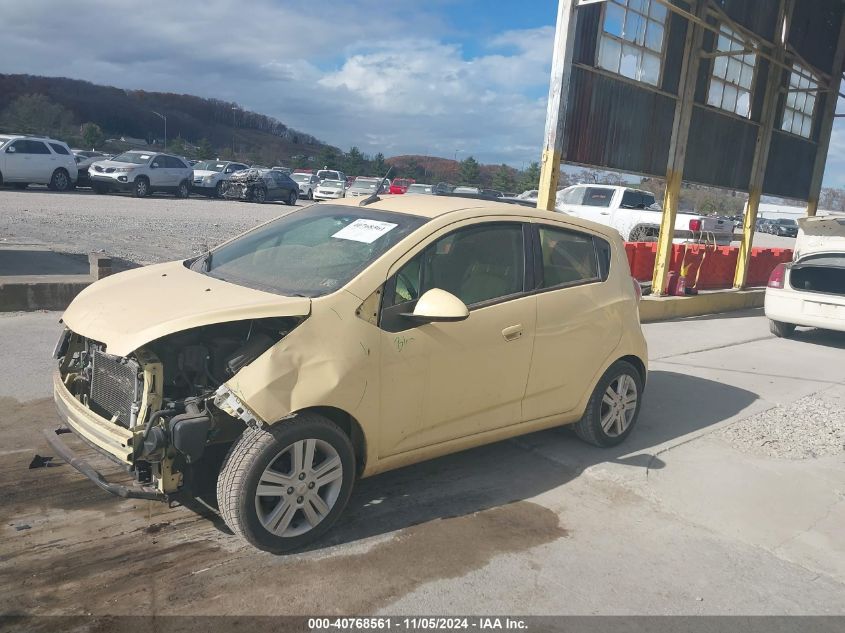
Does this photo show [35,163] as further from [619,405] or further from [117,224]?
[619,405]

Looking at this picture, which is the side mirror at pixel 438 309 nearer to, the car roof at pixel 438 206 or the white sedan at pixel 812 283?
the car roof at pixel 438 206

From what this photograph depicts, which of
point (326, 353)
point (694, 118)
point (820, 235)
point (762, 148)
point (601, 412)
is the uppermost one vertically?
point (694, 118)

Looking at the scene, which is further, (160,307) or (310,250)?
(310,250)

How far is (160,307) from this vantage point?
11.6ft

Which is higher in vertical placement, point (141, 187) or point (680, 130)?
point (680, 130)

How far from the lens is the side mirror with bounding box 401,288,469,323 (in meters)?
3.65

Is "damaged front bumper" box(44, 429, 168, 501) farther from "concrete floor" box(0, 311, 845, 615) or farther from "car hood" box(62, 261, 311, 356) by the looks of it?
"car hood" box(62, 261, 311, 356)

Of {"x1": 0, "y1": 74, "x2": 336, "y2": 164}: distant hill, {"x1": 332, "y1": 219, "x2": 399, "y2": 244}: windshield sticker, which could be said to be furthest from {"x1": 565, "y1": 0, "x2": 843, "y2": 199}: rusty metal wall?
{"x1": 0, "y1": 74, "x2": 336, "y2": 164}: distant hill

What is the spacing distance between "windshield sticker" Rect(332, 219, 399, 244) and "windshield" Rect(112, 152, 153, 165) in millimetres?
23331

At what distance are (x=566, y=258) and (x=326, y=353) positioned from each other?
2.13 m

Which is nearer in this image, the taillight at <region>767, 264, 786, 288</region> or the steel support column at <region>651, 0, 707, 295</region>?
the taillight at <region>767, 264, 786, 288</region>

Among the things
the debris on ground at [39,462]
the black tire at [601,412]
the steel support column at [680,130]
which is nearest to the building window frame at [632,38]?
the steel support column at [680,130]

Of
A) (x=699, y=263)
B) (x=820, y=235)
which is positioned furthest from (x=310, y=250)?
(x=699, y=263)

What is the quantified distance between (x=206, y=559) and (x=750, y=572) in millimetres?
2795
